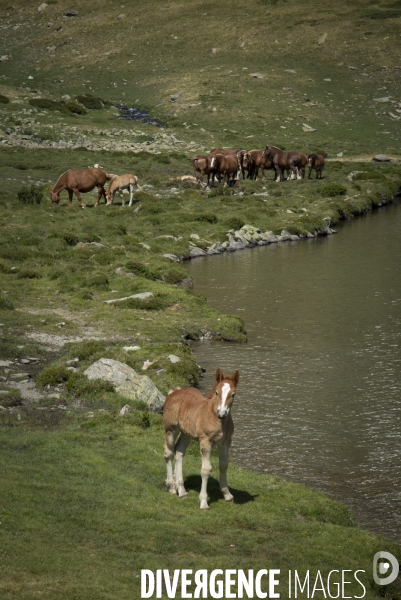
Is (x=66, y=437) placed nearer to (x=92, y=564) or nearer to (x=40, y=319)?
(x=92, y=564)

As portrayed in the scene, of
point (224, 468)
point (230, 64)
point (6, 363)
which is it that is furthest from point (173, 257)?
point (230, 64)

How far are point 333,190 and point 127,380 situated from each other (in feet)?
129

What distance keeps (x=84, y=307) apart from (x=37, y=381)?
8.79 meters

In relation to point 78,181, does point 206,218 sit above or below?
below

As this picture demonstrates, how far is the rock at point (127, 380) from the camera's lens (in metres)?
22.3

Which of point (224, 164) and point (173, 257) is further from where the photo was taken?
point (224, 164)

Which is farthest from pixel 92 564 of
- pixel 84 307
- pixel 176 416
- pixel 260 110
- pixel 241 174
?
pixel 260 110

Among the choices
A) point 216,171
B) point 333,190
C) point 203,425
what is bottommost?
point 203,425

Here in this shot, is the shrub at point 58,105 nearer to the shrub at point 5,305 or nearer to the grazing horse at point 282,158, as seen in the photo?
the grazing horse at point 282,158

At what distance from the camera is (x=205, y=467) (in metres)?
15.3

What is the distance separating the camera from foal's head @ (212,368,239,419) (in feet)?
46.8

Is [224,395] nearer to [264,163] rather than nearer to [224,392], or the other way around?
[224,392]

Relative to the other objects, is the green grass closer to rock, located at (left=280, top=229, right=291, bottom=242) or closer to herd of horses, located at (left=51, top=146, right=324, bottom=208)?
rock, located at (left=280, top=229, right=291, bottom=242)

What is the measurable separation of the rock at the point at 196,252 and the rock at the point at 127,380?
21.7 metres
